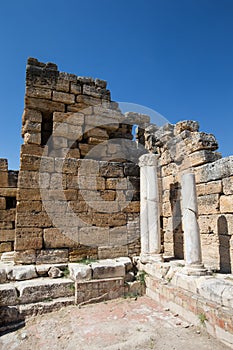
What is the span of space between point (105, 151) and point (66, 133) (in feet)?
4.19

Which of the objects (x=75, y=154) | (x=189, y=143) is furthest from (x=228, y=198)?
(x=75, y=154)

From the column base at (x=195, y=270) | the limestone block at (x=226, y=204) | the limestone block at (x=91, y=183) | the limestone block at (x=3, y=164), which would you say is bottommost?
the column base at (x=195, y=270)

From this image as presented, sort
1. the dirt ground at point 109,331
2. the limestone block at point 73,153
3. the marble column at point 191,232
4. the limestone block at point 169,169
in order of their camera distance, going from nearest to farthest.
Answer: the dirt ground at point 109,331, the marble column at point 191,232, the limestone block at point 73,153, the limestone block at point 169,169

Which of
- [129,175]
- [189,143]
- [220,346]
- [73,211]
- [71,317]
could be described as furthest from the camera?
[129,175]

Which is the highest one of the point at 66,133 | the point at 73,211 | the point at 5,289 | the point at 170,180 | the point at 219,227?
the point at 66,133

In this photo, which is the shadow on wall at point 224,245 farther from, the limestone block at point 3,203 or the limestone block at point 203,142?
the limestone block at point 3,203

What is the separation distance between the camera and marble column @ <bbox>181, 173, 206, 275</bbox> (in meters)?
4.78

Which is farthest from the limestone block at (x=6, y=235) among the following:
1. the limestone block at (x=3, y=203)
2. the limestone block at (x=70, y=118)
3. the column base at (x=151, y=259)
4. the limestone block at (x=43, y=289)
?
the column base at (x=151, y=259)

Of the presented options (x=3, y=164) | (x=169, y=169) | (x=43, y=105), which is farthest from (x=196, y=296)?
(x=3, y=164)

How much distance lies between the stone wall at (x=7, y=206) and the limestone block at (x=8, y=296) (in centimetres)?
317

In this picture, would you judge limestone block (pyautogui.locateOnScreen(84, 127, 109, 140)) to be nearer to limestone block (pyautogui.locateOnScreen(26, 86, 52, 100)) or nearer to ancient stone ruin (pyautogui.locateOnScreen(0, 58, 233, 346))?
ancient stone ruin (pyautogui.locateOnScreen(0, 58, 233, 346))

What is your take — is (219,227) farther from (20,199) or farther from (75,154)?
(20,199)

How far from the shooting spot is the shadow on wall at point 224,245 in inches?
208

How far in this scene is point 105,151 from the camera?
7.18 m
